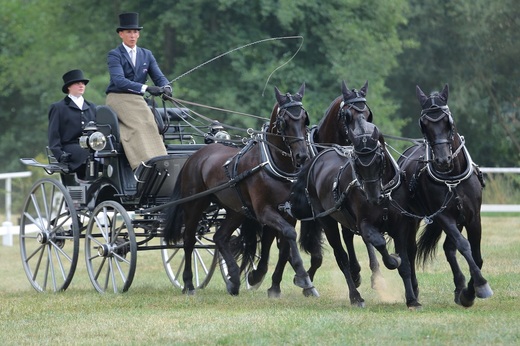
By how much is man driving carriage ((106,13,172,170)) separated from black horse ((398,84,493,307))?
3.10 metres

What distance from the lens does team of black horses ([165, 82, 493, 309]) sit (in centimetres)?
1021

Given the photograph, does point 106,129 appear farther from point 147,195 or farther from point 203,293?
point 203,293

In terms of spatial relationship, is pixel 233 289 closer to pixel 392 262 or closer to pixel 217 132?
pixel 217 132

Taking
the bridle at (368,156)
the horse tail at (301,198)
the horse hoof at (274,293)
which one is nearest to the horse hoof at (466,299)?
the bridle at (368,156)

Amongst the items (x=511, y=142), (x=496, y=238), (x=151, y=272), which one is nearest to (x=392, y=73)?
(x=511, y=142)

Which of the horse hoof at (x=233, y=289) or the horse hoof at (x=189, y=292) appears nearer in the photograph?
the horse hoof at (x=233, y=289)

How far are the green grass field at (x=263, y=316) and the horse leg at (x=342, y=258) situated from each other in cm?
14

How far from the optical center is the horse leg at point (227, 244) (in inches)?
484

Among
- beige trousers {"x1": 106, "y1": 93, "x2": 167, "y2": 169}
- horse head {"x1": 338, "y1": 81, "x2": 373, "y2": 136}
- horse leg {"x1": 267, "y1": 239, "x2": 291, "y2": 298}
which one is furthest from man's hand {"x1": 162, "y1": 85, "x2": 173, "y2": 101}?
horse head {"x1": 338, "y1": 81, "x2": 373, "y2": 136}

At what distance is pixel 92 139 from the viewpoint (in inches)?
499

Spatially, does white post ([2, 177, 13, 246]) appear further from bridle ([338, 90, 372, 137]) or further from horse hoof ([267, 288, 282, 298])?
bridle ([338, 90, 372, 137])

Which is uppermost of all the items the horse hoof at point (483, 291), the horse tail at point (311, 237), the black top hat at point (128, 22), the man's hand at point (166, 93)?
the black top hat at point (128, 22)

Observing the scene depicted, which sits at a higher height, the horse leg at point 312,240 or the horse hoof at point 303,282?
the horse leg at point 312,240

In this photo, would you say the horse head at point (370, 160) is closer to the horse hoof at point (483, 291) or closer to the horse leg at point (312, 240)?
the horse hoof at point (483, 291)
